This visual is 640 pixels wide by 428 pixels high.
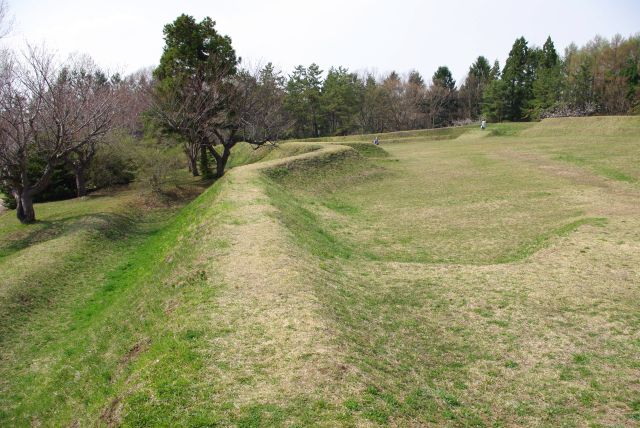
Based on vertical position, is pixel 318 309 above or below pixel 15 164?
below

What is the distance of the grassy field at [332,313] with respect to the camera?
5750 millimetres

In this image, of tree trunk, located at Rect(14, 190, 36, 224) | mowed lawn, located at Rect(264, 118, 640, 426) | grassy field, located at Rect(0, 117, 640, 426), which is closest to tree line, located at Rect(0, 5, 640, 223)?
tree trunk, located at Rect(14, 190, 36, 224)

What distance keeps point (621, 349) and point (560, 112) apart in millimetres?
58054

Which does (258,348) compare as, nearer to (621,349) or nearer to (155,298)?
(155,298)

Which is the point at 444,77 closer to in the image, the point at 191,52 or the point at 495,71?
the point at 495,71

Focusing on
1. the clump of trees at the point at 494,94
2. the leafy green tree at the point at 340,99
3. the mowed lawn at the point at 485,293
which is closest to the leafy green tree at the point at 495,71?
the clump of trees at the point at 494,94

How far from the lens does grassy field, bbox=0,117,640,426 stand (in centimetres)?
575

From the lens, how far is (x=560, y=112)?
5625 cm

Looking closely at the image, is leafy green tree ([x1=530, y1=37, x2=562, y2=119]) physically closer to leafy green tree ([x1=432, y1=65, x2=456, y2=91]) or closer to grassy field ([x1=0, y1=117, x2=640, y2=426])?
leafy green tree ([x1=432, y1=65, x2=456, y2=91])

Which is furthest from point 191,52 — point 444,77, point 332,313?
point 444,77

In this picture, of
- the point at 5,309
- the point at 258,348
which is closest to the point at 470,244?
the point at 258,348

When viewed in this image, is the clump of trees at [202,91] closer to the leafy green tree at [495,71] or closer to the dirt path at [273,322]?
the dirt path at [273,322]

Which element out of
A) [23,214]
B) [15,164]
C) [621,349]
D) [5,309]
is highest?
[15,164]

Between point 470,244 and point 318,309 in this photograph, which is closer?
point 318,309
